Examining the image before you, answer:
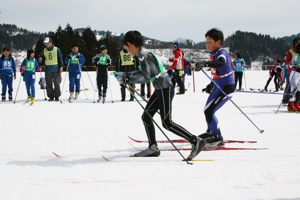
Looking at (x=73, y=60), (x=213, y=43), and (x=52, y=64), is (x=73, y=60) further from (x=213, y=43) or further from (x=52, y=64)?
(x=213, y=43)

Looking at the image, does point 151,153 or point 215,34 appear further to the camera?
point 215,34

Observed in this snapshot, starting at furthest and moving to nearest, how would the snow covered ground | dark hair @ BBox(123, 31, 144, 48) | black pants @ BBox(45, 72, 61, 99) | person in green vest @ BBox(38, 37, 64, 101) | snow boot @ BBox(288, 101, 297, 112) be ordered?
black pants @ BBox(45, 72, 61, 99), person in green vest @ BBox(38, 37, 64, 101), snow boot @ BBox(288, 101, 297, 112), dark hair @ BBox(123, 31, 144, 48), the snow covered ground

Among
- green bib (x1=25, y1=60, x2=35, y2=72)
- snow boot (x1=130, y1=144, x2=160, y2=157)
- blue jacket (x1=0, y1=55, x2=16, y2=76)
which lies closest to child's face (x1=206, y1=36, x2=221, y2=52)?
snow boot (x1=130, y1=144, x2=160, y2=157)

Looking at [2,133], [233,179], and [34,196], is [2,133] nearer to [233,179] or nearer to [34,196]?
[34,196]

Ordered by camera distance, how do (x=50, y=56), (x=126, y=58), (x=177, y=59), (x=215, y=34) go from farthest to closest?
(x=177, y=59) < (x=50, y=56) < (x=126, y=58) < (x=215, y=34)

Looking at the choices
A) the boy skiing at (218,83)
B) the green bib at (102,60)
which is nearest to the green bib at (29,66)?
the green bib at (102,60)

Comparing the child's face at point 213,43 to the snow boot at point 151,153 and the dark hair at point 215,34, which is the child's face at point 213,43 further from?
the snow boot at point 151,153

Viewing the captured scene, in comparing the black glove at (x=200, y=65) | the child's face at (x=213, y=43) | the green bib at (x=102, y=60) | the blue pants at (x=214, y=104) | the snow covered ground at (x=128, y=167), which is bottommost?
the snow covered ground at (x=128, y=167)

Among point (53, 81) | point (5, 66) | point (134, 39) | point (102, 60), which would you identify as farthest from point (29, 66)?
point (134, 39)

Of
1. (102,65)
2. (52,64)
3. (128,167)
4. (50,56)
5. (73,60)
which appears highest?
(50,56)

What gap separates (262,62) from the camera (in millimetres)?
138375

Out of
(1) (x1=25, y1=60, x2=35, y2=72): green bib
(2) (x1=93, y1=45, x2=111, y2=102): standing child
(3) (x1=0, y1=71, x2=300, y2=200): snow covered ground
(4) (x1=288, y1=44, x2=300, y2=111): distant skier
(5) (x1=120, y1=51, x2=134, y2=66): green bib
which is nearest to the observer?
(3) (x1=0, y1=71, x2=300, y2=200): snow covered ground

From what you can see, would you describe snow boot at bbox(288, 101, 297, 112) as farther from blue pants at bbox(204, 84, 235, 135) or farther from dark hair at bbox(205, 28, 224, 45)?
dark hair at bbox(205, 28, 224, 45)

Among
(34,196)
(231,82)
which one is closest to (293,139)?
(231,82)
